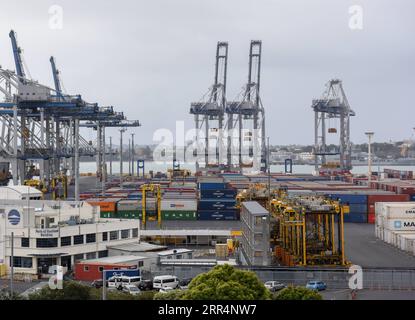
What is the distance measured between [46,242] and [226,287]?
241 inches

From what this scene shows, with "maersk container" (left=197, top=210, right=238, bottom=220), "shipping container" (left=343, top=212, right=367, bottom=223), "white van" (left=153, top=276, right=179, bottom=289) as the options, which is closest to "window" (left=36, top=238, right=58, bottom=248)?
"white van" (left=153, top=276, right=179, bottom=289)

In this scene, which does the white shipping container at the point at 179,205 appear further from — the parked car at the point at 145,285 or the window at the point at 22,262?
the parked car at the point at 145,285

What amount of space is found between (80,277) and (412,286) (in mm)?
5178

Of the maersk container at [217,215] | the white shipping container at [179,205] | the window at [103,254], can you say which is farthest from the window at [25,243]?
the maersk container at [217,215]

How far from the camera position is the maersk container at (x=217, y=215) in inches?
891

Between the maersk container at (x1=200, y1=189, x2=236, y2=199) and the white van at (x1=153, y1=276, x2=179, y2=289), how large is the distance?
12.3 metres

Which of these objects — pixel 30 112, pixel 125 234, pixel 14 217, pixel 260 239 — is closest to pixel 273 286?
pixel 260 239

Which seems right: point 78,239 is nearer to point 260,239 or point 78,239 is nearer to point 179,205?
point 260,239

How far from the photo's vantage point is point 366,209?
2270 centimetres

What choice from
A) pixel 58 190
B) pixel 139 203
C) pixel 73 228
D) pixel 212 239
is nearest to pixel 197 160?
pixel 58 190

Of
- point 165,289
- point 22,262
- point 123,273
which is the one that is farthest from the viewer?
point 22,262

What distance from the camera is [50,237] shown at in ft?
45.1
